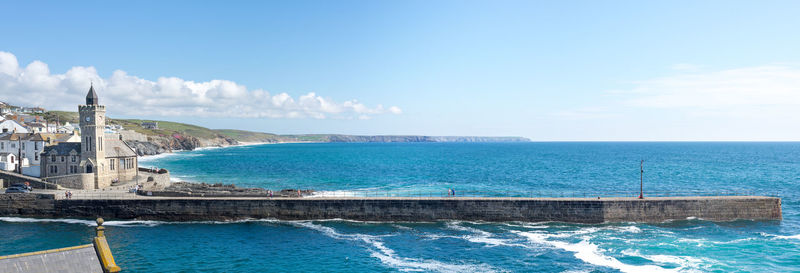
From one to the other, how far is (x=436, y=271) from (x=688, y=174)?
85.4 m

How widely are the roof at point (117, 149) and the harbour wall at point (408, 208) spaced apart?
12.6 meters

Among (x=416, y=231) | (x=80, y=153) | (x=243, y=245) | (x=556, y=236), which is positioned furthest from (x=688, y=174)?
(x=80, y=153)

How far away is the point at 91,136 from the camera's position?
55.1 meters

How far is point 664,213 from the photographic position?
43906 millimetres

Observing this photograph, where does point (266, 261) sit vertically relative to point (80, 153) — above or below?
below

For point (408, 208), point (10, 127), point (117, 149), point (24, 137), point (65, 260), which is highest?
point (10, 127)

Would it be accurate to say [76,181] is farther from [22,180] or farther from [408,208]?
[408,208]

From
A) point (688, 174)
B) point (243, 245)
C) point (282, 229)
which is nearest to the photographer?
point (243, 245)

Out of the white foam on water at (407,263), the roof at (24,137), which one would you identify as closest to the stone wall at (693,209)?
the white foam on water at (407,263)

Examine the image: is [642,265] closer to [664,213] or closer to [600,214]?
[600,214]

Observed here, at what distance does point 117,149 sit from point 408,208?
4038 cm

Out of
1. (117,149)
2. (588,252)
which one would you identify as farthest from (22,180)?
(588,252)

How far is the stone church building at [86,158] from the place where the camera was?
53.7m

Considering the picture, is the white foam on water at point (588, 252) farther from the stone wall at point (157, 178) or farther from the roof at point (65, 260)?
the stone wall at point (157, 178)
